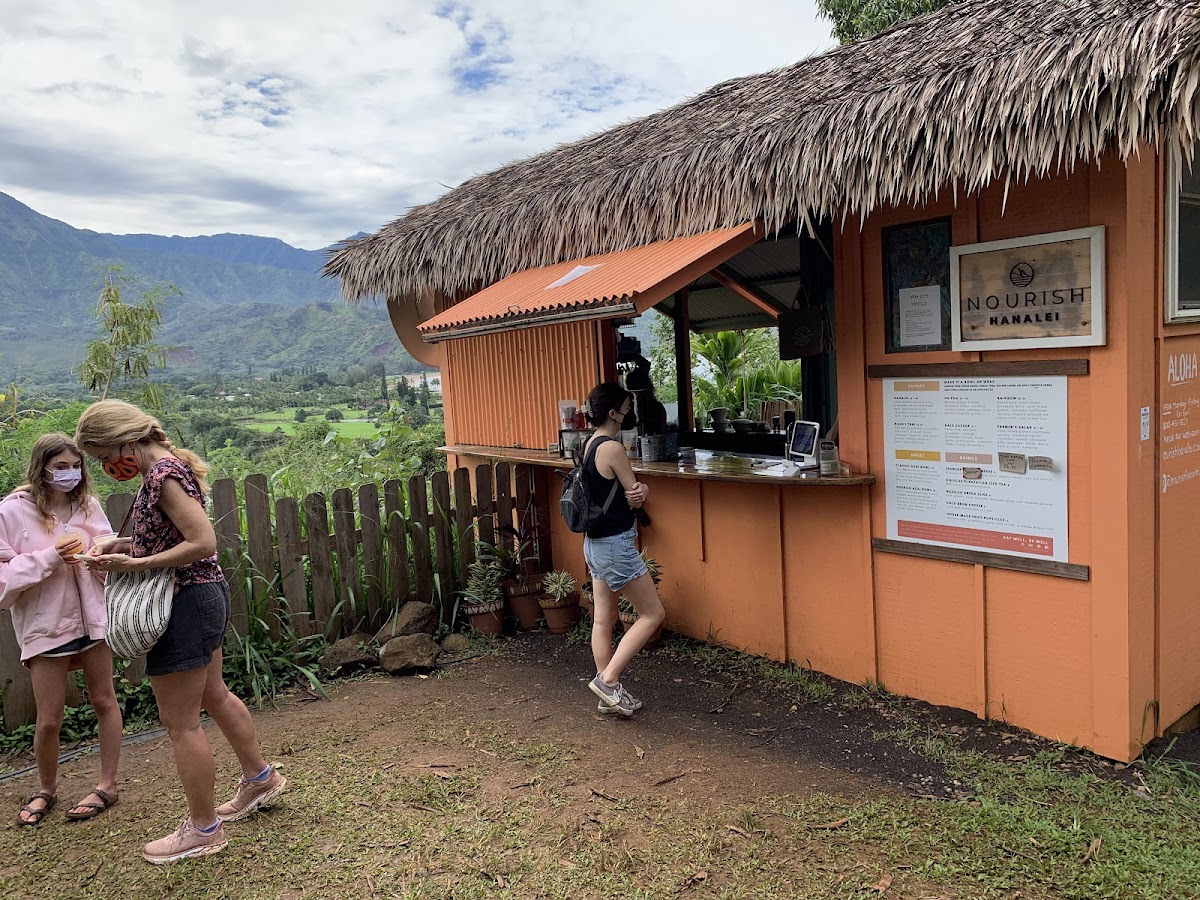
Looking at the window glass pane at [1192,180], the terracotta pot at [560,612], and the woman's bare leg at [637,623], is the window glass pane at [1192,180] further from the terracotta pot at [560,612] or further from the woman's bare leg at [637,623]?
the terracotta pot at [560,612]

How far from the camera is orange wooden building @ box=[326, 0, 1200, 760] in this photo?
370cm

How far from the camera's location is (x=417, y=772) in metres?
4.16

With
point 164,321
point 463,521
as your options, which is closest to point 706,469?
point 463,521

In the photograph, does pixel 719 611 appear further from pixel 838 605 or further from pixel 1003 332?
pixel 1003 332

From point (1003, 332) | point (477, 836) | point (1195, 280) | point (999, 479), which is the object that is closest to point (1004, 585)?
point (999, 479)

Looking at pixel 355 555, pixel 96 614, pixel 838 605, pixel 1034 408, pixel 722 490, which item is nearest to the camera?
pixel 96 614

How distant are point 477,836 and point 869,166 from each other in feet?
11.6

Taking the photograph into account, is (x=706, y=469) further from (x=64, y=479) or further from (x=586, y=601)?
(x=64, y=479)

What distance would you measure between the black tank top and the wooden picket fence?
2.09 meters

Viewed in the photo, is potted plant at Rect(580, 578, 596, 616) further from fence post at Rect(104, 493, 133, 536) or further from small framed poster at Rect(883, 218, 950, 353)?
fence post at Rect(104, 493, 133, 536)

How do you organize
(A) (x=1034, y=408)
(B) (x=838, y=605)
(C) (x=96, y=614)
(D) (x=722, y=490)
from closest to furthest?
(C) (x=96, y=614)
(A) (x=1034, y=408)
(B) (x=838, y=605)
(D) (x=722, y=490)

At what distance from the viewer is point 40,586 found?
3.70 meters

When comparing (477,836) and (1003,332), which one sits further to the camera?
(1003,332)

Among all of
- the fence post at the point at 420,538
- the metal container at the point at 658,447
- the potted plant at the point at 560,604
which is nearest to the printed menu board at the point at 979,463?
the metal container at the point at 658,447
